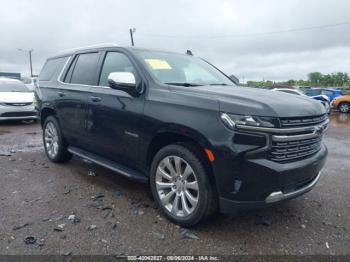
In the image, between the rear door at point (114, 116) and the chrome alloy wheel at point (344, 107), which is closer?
the rear door at point (114, 116)

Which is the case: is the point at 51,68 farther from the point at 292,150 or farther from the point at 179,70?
the point at 292,150

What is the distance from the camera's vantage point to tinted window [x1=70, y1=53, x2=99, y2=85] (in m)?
4.60

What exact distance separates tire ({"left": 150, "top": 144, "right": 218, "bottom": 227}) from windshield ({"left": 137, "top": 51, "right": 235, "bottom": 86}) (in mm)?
912

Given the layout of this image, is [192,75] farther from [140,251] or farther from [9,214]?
[9,214]

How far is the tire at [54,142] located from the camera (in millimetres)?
5379

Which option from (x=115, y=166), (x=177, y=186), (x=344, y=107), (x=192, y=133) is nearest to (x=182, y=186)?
(x=177, y=186)

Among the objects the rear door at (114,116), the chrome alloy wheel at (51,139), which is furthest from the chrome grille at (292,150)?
the chrome alloy wheel at (51,139)

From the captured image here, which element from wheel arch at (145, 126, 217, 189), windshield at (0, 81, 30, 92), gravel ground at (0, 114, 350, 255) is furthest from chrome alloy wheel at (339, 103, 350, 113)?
wheel arch at (145, 126, 217, 189)

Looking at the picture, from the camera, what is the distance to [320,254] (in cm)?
290

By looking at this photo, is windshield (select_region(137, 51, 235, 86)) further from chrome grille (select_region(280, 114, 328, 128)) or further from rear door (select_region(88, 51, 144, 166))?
chrome grille (select_region(280, 114, 328, 128))

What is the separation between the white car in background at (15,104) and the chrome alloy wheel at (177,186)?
27.9 ft

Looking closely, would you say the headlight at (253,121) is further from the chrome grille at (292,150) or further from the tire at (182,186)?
the tire at (182,186)

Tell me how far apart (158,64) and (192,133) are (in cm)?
129

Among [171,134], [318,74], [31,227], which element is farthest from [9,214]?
[318,74]
